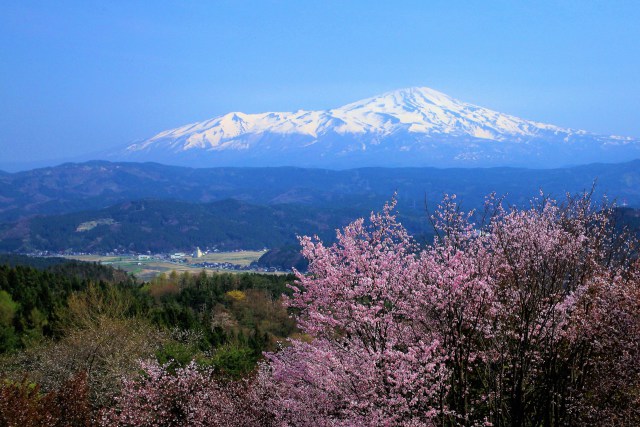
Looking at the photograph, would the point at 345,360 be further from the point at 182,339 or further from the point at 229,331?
the point at 229,331

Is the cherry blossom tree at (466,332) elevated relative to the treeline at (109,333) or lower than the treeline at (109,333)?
elevated

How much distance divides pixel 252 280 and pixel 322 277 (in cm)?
6734

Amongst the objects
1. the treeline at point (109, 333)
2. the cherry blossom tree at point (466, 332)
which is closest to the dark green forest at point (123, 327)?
the treeline at point (109, 333)

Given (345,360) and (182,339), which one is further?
(182,339)

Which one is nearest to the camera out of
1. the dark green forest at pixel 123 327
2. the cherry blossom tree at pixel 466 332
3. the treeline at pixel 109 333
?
the cherry blossom tree at pixel 466 332

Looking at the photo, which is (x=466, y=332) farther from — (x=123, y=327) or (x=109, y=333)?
(x=123, y=327)

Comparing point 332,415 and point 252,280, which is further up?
point 332,415

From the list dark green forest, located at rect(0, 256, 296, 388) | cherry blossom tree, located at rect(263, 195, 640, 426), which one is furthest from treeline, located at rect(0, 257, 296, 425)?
cherry blossom tree, located at rect(263, 195, 640, 426)

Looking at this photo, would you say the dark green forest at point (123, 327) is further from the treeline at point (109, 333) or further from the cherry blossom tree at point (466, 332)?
the cherry blossom tree at point (466, 332)

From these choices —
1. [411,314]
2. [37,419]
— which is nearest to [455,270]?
[411,314]

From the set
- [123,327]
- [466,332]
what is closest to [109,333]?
[123,327]

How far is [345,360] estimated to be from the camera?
433 inches

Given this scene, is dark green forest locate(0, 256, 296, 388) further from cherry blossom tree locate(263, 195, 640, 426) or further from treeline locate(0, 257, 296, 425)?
cherry blossom tree locate(263, 195, 640, 426)

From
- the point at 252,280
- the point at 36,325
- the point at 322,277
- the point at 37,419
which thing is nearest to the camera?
the point at 322,277
